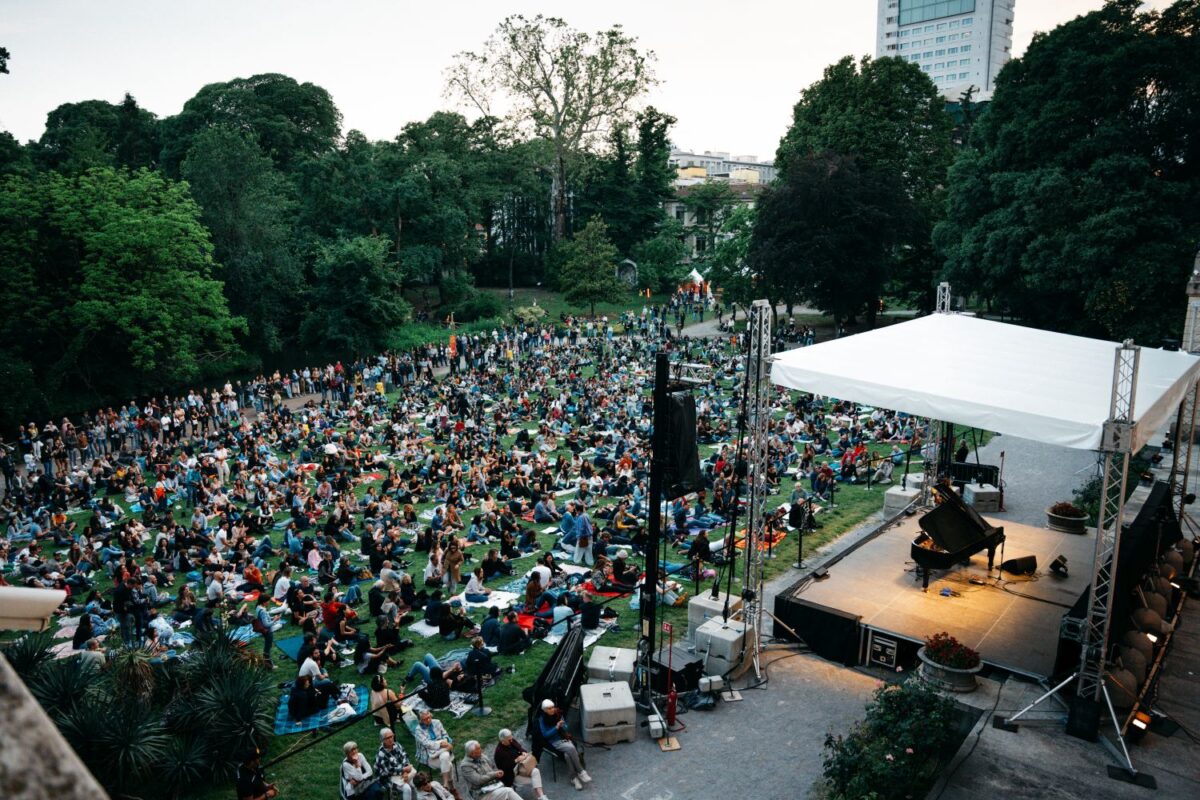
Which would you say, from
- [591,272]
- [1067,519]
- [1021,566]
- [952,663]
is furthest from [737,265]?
[952,663]

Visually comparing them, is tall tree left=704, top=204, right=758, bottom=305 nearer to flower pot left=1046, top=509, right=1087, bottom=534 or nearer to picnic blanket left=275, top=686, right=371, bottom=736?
flower pot left=1046, top=509, right=1087, bottom=534

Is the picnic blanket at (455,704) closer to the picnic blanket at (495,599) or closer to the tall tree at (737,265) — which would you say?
the picnic blanket at (495,599)

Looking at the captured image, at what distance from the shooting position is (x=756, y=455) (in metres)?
10.9

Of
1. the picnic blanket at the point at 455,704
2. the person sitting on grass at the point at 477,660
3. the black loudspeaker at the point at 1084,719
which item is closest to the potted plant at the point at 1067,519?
the black loudspeaker at the point at 1084,719

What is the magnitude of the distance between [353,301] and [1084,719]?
127 feet

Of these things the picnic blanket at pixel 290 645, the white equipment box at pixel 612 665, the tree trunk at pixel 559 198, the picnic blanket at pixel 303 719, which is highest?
the tree trunk at pixel 559 198

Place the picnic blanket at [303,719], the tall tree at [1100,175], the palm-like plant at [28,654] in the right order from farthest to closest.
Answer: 1. the tall tree at [1100,175]
2. the picnic blanket at [303,719]
3. the palm-like plant at [28,654]

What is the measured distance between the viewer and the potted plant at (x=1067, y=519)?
16312 mm

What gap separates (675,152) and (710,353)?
119 meters

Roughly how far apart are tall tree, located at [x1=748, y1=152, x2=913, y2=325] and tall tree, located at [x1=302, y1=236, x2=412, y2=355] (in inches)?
795

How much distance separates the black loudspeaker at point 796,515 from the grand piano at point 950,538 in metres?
2.85

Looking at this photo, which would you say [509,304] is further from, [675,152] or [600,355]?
[675,152]

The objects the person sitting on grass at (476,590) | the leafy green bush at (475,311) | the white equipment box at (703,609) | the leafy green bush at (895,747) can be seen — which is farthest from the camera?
the leafy green bush at (475,311)

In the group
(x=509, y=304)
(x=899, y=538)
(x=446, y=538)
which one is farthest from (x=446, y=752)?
(x=509, y=304)
